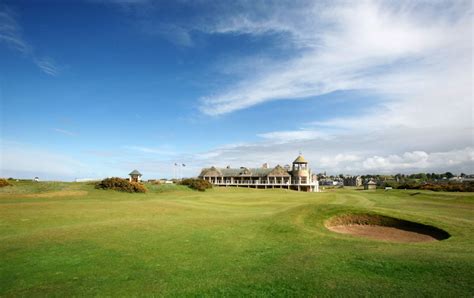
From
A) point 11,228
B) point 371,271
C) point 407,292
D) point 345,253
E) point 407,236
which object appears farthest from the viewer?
point 407,236

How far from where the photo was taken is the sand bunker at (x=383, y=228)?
69.2 feet

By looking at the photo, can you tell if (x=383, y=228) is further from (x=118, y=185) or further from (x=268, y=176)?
(x=268, y=176)

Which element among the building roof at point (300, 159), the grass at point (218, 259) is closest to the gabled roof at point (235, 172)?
the building roof at point (300, 159)

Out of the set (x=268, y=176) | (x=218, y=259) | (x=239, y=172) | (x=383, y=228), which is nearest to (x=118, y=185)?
(x=383, y=228)

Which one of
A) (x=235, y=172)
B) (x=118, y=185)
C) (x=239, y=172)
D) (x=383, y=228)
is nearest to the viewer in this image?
(x=383, y=228)

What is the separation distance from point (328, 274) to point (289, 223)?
10510mm

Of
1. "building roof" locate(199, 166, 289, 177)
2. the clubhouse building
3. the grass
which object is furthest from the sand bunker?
"building roof" locate(199, 166, 289, 177)

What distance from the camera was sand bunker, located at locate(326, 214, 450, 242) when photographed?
69.2 feet

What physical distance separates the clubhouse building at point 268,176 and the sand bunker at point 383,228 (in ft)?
251

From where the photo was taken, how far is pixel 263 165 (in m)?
117

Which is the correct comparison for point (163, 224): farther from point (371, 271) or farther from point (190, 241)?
point (371, 271)

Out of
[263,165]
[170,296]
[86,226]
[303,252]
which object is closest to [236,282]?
[170,296]

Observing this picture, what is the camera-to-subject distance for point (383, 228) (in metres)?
24.4

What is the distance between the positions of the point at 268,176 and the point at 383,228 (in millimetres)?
83116
